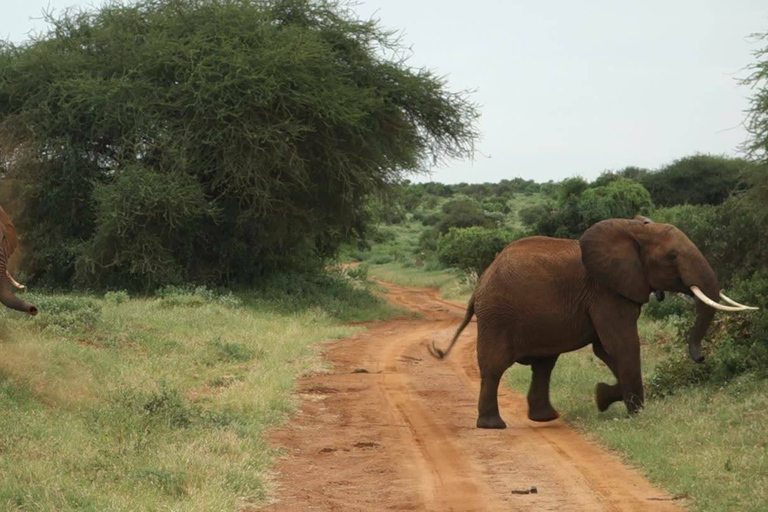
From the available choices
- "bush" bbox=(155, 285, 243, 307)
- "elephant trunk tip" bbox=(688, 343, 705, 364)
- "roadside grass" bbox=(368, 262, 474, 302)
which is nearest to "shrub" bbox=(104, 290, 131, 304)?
"bush" bbox=(155, 285, 243, 307)

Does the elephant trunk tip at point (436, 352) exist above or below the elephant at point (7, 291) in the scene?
below

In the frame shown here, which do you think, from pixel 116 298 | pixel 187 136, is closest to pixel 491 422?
pixel 116 298

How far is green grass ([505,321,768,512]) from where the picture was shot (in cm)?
747

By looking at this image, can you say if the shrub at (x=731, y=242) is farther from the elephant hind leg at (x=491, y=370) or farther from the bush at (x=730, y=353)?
the elephant hind leg at (x=491, y=370)

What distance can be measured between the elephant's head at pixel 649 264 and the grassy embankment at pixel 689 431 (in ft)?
2.28

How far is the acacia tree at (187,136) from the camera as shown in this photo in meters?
23.3

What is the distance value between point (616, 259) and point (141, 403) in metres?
4.69

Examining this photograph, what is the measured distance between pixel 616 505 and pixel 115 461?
365cm

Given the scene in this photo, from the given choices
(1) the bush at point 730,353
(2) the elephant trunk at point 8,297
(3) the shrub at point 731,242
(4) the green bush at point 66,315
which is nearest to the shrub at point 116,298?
(4) the green bush at point 66,315

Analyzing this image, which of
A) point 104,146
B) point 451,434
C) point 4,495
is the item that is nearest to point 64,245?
point 104,146

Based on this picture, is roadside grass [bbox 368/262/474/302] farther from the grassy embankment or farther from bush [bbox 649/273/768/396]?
bush [bbox 649/273/768/396]

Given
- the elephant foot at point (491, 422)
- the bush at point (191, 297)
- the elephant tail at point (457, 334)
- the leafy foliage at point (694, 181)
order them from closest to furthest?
the elephant foot at point (491, 422), the elephant tail at point (457, 334), the bush at point (191, 297), the leafy foliage at point (694, 181)

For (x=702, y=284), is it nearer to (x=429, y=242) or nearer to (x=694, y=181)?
(x=694, y=181)

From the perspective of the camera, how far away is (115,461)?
26.6ft
